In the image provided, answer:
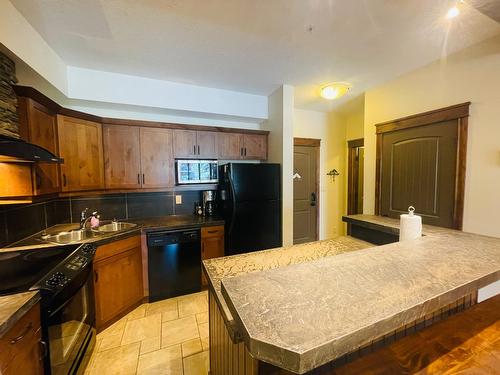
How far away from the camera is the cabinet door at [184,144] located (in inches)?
113

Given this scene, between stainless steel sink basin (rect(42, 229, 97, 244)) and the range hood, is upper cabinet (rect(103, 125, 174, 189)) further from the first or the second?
the range hood

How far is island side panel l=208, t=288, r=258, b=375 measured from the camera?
36.2 inches

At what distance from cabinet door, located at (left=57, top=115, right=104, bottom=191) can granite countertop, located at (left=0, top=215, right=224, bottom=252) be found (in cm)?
51

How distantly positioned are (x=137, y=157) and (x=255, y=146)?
1.62m

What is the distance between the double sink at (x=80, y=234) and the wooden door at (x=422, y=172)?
3.25 metres

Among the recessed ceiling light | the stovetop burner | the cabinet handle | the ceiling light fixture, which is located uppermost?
the recessed ceiling light

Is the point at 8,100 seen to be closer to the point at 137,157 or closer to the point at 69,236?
the point at 137,157

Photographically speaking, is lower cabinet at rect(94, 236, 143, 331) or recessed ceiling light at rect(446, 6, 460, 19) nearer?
recessed ceiling light at rect(446, 6, 460, 19)

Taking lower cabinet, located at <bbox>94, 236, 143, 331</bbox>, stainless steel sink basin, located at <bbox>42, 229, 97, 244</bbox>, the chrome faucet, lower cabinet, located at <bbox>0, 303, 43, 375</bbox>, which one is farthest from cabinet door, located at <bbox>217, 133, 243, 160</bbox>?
lower cabinet, located at <bbox>0, 303, 43, 375</bbox>

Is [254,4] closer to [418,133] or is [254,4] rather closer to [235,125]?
[235,125]

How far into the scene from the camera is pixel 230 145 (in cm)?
315

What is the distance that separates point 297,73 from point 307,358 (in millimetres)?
2828

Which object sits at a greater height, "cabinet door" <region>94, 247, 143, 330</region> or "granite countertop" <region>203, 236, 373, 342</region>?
"granite countertop" <region>203, 236, 373, 342</region>

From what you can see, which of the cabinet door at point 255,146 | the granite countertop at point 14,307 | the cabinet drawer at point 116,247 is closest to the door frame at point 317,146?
the cabinet door at point 255,146
